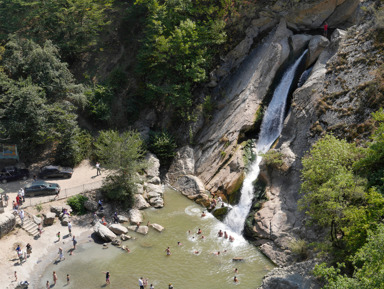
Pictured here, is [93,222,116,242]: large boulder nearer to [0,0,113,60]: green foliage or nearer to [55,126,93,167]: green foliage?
[55,126,93,167]: green foliage

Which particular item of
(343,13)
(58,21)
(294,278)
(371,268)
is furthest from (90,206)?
(343,13)

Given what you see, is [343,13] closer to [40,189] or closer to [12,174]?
[40,189]

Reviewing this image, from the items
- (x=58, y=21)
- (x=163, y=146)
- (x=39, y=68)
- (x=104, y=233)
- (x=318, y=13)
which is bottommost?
(x=104, y=233)

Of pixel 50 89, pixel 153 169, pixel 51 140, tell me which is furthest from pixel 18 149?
pixel 153 169

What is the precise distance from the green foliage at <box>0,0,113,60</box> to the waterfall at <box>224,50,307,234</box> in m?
22.6

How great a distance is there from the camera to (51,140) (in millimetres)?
40031

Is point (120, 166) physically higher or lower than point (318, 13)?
lower

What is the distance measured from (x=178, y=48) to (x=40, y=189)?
20.1 meters

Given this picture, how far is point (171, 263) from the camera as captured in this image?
94.0ft

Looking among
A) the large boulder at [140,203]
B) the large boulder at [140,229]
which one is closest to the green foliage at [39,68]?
the large boulder at [140,203]

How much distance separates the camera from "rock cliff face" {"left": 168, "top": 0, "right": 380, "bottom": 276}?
97.1 ft

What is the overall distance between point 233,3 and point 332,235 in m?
30.5

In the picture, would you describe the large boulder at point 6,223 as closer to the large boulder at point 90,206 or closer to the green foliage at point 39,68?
the large boulder at point 90,206

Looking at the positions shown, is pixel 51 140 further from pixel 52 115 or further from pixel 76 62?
pixel 76 62
